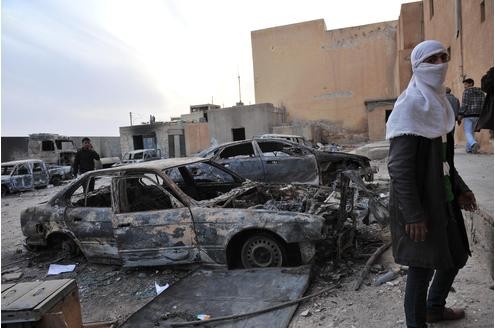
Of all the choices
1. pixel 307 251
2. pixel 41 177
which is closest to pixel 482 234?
pixel 307 251

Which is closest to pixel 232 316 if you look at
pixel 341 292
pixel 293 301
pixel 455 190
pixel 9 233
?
pixel 293 301

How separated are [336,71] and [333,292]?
83.2 ft

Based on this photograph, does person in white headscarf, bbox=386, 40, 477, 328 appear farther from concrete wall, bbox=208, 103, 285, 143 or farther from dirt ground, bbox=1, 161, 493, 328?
concrete wall, bbox=208, 103, 285, 143

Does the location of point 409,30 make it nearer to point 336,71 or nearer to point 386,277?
point 336,71

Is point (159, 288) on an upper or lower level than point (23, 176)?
lower

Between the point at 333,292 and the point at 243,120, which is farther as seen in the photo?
the point at 243,120

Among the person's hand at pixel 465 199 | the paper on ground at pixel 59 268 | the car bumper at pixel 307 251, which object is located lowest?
the paper on ground at pixel 59 268

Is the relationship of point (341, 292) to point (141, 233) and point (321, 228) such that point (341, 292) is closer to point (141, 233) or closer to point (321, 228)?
point (321, 228)

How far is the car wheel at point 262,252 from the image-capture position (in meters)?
4.12

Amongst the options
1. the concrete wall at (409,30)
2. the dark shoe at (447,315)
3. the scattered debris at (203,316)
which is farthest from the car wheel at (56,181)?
the dark shoe at (447,315)

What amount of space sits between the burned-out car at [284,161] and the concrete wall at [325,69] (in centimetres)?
1852

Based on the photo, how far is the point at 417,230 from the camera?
214 centimetres

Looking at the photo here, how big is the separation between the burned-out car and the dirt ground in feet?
10.3

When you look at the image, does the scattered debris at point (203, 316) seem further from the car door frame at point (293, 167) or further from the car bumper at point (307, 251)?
the car door frame at point (293, 167)
